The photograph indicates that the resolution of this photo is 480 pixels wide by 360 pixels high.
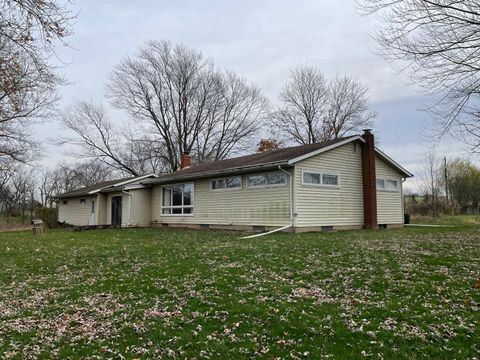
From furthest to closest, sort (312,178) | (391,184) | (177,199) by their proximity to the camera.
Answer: (177,199), (391,184), (312,178)

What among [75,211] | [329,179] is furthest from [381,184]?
[75,211]

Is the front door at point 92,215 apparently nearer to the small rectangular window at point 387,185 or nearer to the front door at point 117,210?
the front door at point 117,210

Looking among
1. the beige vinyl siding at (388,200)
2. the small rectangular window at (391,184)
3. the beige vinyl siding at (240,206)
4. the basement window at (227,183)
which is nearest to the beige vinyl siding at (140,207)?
the beige vinyl siding at (240,206)

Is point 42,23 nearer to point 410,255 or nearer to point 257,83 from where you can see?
point 410,255

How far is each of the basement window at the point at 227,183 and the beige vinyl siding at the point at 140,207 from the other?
681cm

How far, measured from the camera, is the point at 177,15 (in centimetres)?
1176

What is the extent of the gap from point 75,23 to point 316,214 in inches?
500

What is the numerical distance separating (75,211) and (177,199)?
495 inches

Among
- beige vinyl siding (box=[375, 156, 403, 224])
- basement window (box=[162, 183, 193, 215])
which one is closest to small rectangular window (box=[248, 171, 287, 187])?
basement window (box=[162, 183, 193, 215])

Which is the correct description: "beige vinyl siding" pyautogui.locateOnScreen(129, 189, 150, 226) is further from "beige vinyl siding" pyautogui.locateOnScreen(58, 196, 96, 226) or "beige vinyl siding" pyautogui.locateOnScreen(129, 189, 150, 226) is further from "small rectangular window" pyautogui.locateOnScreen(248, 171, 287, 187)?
"small rectangular window" pyautogui.locateOnScreen(248, 171, 287, 187)

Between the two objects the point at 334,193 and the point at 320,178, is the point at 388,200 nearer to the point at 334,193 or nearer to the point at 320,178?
the point at 334,193

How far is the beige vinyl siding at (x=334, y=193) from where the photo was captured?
16.5 m

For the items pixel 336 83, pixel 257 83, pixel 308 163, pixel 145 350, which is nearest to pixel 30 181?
pixel 257 83

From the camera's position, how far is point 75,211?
31391mm
